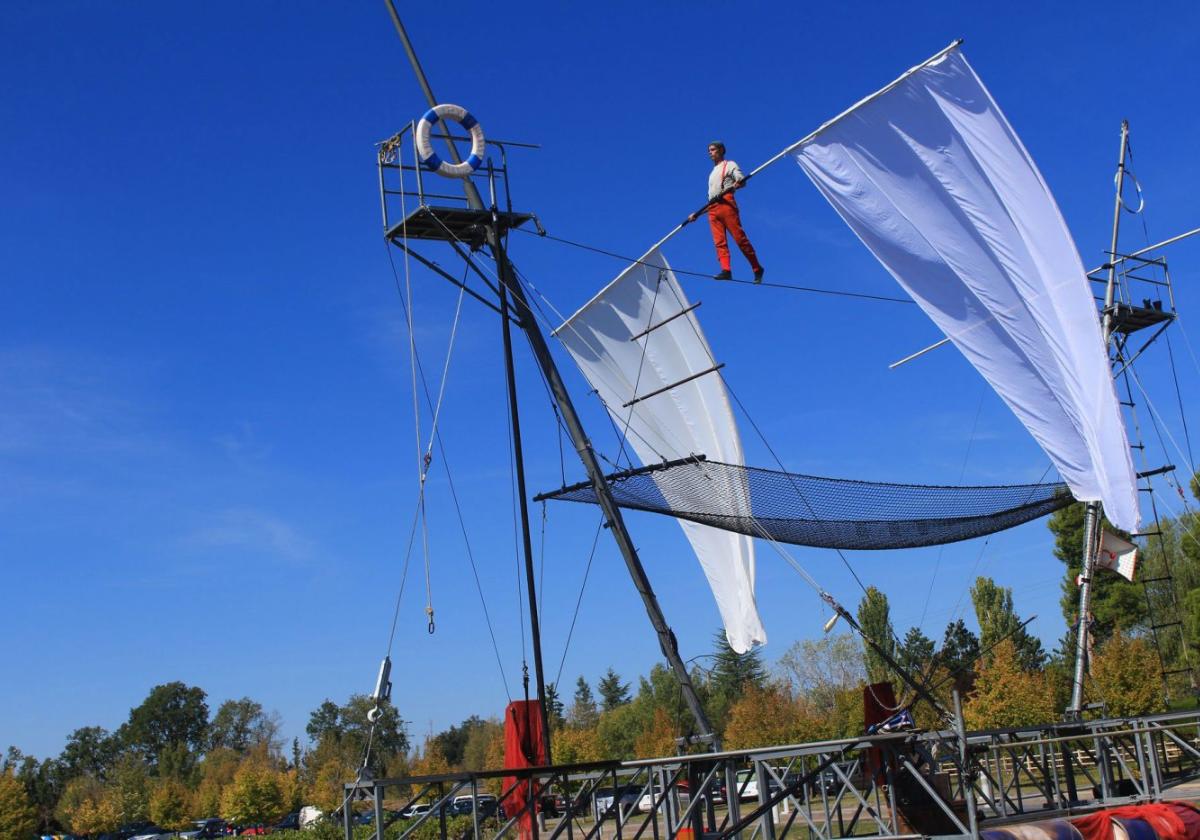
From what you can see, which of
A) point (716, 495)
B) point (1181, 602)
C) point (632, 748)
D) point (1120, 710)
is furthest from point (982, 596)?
point (716, 495)

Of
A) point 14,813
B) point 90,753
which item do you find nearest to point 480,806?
point 14,813

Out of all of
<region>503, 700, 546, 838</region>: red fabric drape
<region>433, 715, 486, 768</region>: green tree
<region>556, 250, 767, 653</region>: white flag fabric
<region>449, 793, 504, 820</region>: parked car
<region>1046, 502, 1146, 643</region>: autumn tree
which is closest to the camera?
<region>449, 793, 504, 820</region>: parked car

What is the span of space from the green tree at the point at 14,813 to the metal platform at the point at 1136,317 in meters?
46.7

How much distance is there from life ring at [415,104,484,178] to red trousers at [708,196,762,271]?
3.18 meters

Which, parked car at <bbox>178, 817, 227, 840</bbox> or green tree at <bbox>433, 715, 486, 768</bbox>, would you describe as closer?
parked car at <bbox>178, 817, 227, 840</bbox>

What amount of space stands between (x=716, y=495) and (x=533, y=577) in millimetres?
2772

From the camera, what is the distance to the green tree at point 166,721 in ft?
374

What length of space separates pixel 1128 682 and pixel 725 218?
938 inches

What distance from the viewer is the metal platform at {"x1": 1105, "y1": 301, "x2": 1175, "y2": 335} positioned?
1959 centimetres

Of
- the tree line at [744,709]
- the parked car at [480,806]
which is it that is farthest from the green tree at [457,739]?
the parked car at [480,806]

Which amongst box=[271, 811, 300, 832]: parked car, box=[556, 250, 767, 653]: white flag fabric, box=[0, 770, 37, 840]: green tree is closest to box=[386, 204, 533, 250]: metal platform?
box=[556, 250, 767, 653]: white flag fabric

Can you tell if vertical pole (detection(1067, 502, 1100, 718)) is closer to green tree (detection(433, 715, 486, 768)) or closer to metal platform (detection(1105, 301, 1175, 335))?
metal platform (detection(1105, 301, 1175, 335))

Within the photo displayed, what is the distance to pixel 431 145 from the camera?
14172 millimetres

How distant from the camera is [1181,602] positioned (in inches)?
1772
